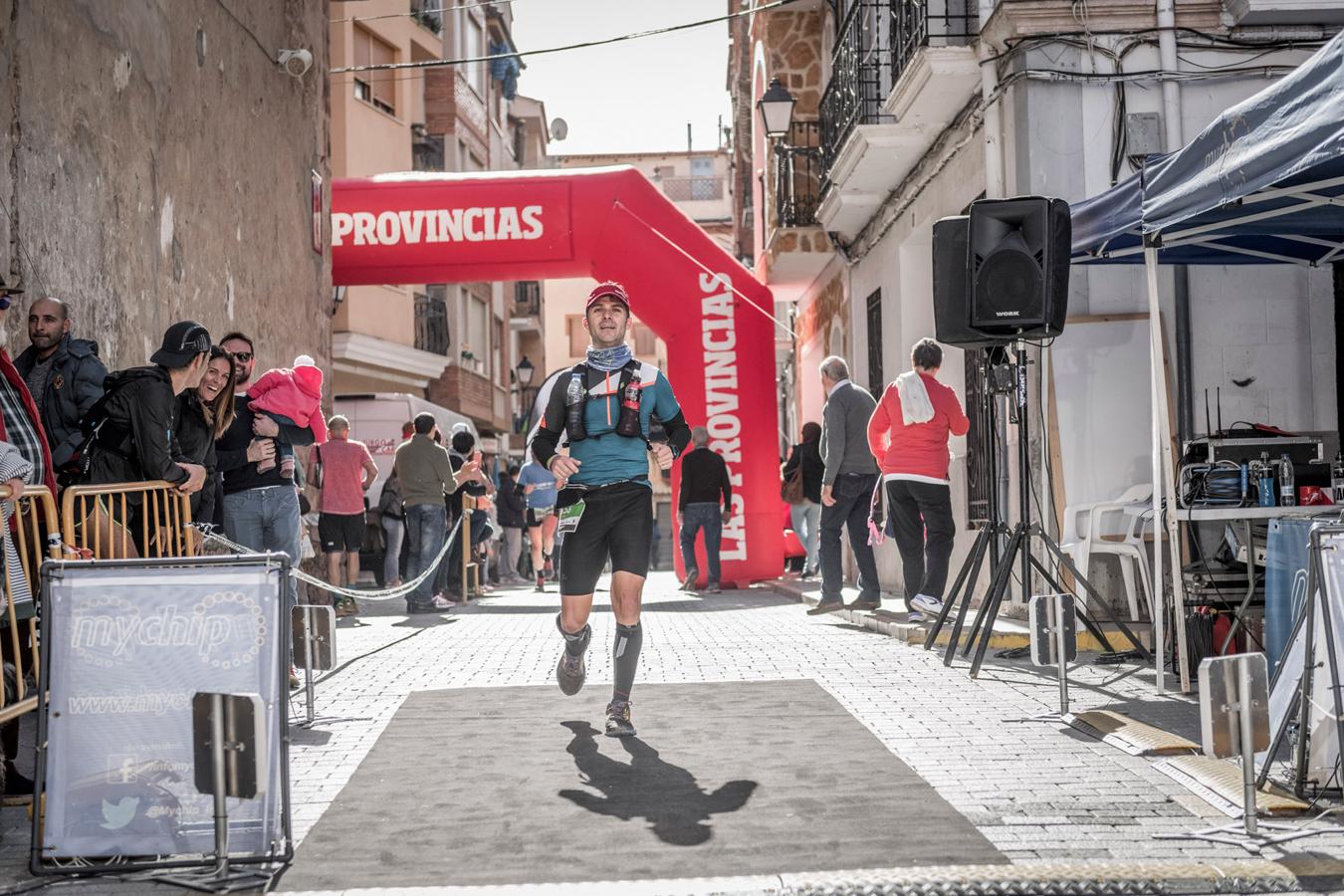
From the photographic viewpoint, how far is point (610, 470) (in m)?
7.43

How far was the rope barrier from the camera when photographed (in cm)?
849

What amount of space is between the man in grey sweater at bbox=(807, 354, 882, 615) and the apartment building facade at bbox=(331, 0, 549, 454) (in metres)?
13.1

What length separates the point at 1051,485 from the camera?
1159 centimetres

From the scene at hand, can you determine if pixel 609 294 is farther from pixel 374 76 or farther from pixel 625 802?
pixel 374 76

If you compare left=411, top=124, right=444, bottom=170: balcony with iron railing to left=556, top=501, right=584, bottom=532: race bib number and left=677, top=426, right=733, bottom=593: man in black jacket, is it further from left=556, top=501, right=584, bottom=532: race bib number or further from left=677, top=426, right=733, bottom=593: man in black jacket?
left=556, top=501, right=584, bottom=532: race bib number

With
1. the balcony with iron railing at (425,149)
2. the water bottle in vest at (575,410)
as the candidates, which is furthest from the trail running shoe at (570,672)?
the balcony with iron railing at (425,149)

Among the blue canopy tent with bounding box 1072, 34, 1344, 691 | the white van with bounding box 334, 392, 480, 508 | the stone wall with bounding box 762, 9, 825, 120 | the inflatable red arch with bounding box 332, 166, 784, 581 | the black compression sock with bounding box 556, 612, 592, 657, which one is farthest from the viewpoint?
the white van with bounding box 334, 392, 480, 508

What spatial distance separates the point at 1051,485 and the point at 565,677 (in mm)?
5113

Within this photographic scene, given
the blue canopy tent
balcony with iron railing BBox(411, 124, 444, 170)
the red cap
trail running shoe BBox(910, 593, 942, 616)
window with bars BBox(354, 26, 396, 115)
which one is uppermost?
window with bars BBox(354, 26, 396, 115)

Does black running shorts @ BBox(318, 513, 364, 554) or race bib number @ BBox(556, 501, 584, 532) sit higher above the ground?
race bib number @ BBox(556, 501, 584, 532)

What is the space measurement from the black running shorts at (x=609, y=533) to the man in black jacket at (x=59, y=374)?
2.34 metres

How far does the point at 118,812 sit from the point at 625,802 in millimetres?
1684

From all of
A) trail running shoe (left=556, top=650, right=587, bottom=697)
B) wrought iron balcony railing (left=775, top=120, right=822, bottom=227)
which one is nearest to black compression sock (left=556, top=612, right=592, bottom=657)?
trail running shoe (left=556, top=650, right=587, bottom=697)

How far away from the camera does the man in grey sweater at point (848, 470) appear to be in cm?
1323
